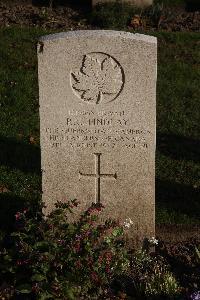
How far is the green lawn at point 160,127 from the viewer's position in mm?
6996

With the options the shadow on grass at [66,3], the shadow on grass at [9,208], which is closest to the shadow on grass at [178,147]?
the shadow on grass at [9,208]

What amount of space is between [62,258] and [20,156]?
2737 millimetres

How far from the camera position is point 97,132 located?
580 cm

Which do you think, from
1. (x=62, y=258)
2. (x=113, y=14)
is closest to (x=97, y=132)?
(x=62, y=258)

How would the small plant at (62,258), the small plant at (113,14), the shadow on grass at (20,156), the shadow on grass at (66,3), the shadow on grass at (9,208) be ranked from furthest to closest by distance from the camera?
the shadow on grass at (66,3) < the small plant at (113,14) < the shadow on grass at (20,156) < the shadow on grass at (9,208) < the small plant at (62,258)

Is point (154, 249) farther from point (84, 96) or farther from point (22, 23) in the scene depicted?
point (22, 23)

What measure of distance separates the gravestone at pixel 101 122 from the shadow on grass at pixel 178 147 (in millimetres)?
2158

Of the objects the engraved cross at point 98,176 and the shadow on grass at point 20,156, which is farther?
the shadow on grass at point 20,156

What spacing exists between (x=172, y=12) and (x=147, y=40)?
7518mm

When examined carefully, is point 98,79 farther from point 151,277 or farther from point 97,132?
point 151,277

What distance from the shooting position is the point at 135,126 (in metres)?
5.74

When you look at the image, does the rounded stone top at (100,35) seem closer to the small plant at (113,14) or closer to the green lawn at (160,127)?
the green lawn at (160,127)

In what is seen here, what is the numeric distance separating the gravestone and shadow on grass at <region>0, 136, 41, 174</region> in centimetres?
159

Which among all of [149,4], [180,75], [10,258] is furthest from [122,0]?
[10,258]
